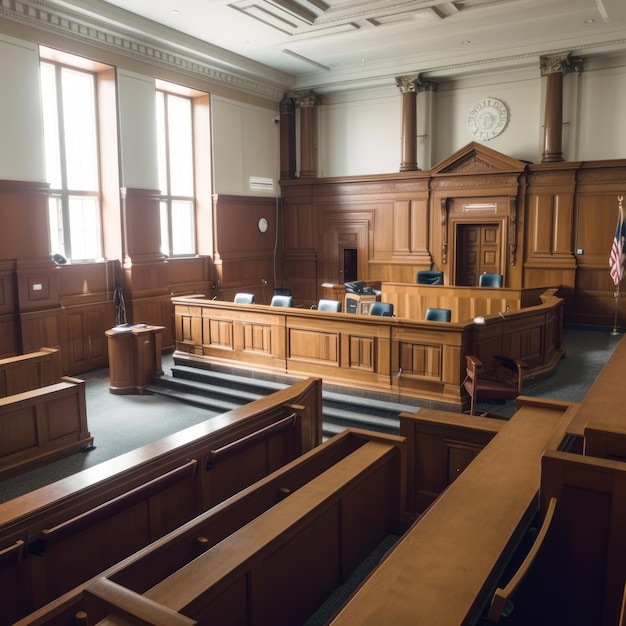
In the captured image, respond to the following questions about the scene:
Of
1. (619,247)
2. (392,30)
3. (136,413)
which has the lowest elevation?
(136,413)

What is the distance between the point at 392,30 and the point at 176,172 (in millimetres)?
4265

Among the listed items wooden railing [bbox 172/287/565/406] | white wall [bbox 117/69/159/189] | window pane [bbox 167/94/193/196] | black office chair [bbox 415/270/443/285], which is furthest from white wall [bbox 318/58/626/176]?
white wall [bbox 117/69/159/189]

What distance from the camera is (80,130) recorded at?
8.52m

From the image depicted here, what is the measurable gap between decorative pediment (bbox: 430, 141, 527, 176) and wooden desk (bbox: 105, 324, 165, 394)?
19.9ft

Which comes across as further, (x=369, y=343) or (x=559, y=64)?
(x=559, y=64)

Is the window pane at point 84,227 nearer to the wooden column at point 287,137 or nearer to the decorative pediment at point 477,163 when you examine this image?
the wooden column at point 287,137

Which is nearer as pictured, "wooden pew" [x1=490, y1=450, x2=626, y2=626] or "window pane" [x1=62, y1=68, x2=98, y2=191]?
"wooden pew" [x1=490, y1=450, x2=626, y2=626]

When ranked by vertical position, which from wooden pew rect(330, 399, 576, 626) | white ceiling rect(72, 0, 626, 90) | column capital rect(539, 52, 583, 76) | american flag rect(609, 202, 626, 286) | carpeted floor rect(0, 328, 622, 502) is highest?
white ceiling rect(72, 0, 626, 90)

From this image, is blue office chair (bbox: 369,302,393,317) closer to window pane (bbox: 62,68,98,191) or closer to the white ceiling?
the white ceiling

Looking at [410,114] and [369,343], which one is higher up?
[410,114]

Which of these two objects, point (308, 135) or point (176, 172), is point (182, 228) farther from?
point (308, 135)

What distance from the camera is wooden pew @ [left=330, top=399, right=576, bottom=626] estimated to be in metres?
1.82

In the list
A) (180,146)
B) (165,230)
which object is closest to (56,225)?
(165,230)

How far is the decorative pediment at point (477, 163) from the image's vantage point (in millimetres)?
10016
